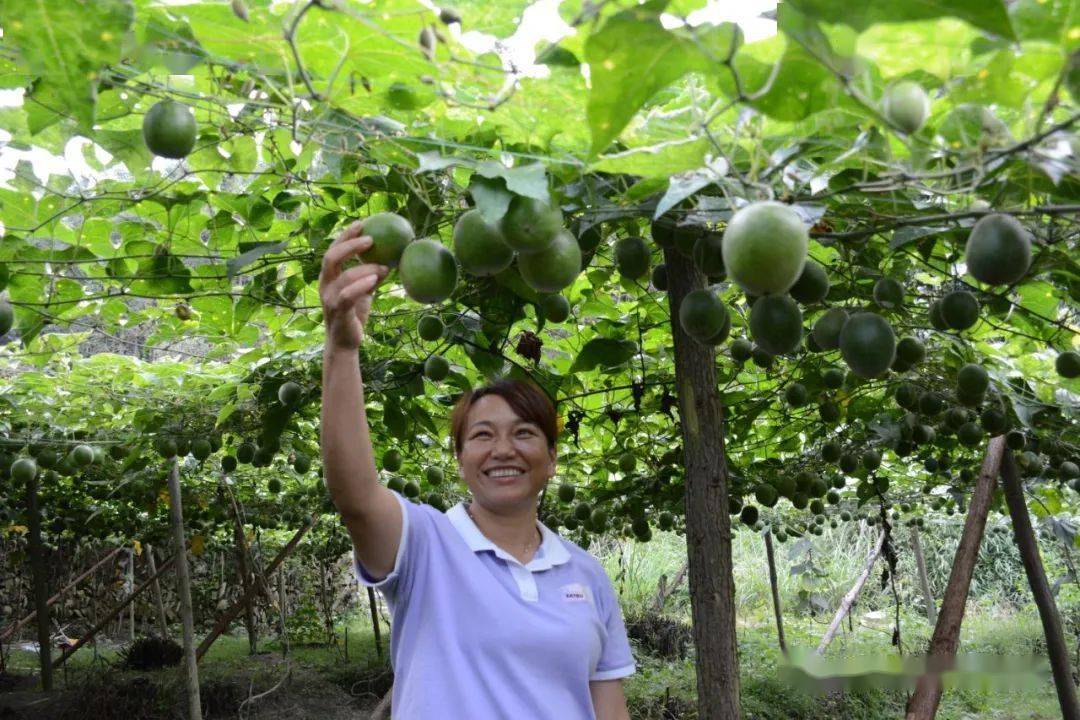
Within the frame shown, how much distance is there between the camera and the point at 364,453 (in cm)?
175

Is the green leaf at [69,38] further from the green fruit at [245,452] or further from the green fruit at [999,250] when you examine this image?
the green fruit at [245,452]

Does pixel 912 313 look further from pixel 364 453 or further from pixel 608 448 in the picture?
pixel 608 448

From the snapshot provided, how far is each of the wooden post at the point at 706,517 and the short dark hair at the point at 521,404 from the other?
14.4 inches

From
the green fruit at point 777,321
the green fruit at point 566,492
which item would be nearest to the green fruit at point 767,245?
the green fruit at point 777,321

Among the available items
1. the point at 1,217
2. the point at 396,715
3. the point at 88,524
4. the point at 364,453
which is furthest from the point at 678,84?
the point at 88,524

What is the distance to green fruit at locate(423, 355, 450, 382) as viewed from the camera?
3361 mm

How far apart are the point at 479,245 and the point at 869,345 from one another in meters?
0.95

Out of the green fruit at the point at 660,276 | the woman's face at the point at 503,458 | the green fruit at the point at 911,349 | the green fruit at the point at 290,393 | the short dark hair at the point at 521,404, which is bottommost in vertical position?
the woman's face at the point at 503,458

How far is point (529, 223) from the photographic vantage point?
1554 mm

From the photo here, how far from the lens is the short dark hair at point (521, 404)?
218 centimetres

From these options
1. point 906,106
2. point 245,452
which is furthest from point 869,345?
point 245,452

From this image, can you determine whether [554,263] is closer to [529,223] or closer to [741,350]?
[529,223]

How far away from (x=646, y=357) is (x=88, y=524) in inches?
367

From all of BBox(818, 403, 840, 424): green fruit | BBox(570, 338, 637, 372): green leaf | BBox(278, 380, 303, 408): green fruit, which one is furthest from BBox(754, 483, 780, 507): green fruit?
BBox(278, 380, 303, 408): green fruit
